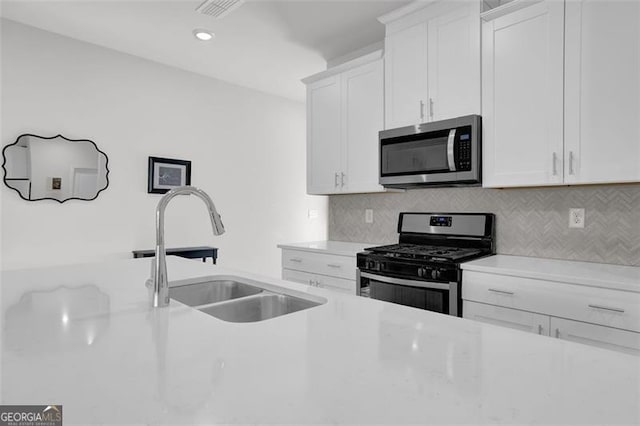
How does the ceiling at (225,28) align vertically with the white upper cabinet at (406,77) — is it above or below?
above

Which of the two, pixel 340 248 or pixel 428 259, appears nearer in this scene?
pixel 428 259

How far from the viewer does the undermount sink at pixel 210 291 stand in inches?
65.3

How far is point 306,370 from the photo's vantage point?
75 cm

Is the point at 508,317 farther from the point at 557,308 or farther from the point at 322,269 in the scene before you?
the point at 322,269

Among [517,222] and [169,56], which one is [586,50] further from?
[169,56]

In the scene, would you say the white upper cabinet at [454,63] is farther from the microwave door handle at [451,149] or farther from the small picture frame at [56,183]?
the small picture frame at [56,183]

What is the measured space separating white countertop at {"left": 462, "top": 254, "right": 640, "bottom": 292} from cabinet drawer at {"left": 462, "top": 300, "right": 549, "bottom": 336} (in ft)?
0.63

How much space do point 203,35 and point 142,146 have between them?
126 centimetres

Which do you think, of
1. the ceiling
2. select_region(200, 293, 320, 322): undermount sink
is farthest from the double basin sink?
the ceiling

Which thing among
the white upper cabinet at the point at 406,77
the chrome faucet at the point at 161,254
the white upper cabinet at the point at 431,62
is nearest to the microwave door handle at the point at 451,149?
the white upper cabinet at the point at 431,62

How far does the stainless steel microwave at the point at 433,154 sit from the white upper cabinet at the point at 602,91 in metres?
0.50

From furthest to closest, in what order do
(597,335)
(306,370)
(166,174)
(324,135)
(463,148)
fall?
(166,174), (324,135), (463,148), (597,335), (306,370)

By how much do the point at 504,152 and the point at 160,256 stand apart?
199 cm

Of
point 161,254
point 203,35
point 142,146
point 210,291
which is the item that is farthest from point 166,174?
point 161,254
